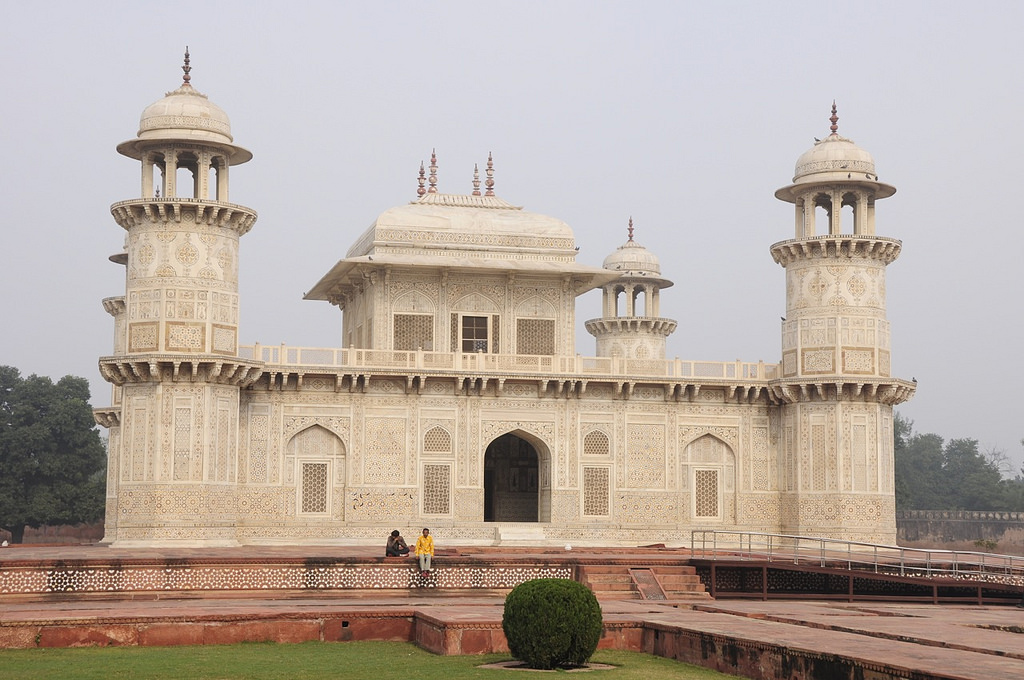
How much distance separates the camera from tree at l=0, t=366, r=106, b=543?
53.1m

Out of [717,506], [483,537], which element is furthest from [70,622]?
[717,506]

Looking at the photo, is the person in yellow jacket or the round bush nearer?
the round bush

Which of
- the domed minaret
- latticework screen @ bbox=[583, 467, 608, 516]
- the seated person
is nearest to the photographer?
the seated person

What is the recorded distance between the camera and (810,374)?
33.9 m

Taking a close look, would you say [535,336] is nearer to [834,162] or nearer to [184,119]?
[834,162]

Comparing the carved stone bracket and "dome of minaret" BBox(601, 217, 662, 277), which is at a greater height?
"dome of minaret" BBox(601, 217, 662, 277)

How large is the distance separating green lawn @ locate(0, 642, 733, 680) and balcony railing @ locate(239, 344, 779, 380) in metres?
15.7

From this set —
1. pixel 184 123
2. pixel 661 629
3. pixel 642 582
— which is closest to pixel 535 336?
pixel 184 123

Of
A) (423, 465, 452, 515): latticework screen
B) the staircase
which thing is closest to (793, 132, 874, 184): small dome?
(423, 465, 452, 515): latticework screen

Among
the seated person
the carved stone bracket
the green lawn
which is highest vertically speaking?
the carved stone bracket

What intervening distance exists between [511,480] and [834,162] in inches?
456

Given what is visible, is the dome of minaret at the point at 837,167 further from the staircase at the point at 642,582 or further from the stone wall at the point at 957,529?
the stone wall at the point at 957,529

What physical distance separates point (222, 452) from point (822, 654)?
20.0 meters

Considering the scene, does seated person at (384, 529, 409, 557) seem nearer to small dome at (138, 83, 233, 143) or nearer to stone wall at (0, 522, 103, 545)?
small dome at (138, 83, 233, 143)
